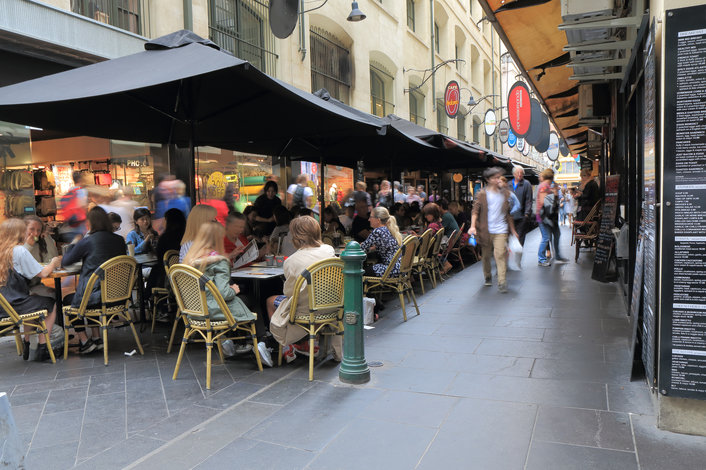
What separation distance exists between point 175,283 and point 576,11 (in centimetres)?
439

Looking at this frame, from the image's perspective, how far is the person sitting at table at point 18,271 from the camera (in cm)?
506

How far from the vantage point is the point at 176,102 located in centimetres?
590

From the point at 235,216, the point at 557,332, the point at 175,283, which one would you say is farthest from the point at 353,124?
the point at 557,332

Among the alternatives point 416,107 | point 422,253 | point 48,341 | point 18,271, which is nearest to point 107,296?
point 48,341

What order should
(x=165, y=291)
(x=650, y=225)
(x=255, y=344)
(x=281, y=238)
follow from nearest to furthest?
(x=650, y=225), (x=255, y=344), (x=165, y=291), (x=281, y=238)

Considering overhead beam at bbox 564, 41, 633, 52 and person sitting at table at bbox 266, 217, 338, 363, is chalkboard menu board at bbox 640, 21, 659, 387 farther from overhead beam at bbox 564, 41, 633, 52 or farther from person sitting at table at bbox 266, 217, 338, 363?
person sitting at table at bbox 266, 217, 338, 363

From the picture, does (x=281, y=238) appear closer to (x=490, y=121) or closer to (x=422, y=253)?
(x=422, y=253)

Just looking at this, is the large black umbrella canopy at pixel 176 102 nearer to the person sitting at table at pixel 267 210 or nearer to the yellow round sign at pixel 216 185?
the person sitting at table at pixel 267 210

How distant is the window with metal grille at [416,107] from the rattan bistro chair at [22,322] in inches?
739

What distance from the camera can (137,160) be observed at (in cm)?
1025

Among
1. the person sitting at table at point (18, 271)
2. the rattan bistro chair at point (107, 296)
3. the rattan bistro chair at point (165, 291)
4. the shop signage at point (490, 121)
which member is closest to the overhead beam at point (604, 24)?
the rattan bistro chair at point (165, 291)

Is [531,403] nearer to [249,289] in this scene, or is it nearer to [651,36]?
[651,36]

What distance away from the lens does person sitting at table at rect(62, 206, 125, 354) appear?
5.15 meters

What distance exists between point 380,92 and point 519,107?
1035 centimetres
